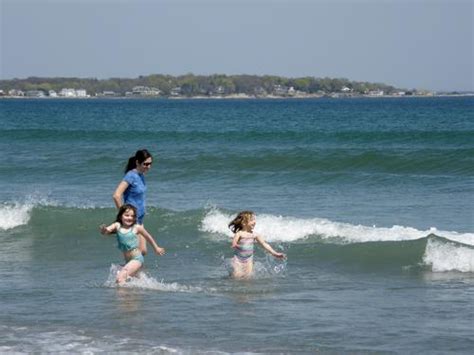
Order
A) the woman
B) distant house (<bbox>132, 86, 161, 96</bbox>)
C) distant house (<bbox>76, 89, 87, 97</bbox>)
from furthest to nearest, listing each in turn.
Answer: distant house (<bbox>76, 89, 87, 97</bbox>) → distant house (<bbox>132, 86, 161, 96</bbox>) → the woman

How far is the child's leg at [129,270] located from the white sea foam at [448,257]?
384cm

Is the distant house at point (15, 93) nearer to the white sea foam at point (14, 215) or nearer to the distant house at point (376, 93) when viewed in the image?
the distant house at point (376, 93)

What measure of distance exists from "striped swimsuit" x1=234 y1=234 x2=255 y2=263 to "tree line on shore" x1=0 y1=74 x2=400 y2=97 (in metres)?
147

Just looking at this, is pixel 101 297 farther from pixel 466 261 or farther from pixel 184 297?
pixel 466 261

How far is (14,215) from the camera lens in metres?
17.5

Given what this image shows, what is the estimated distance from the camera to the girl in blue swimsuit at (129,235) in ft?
33.5

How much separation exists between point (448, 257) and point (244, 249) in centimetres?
279

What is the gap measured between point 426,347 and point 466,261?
4202mm

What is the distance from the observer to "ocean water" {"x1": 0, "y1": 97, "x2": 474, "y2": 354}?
8.45 meters

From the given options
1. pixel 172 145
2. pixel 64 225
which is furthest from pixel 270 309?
pixel 172 145

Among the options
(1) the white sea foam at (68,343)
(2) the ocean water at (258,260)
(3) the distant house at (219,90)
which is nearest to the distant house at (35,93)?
(3) the distant house at (219,90)

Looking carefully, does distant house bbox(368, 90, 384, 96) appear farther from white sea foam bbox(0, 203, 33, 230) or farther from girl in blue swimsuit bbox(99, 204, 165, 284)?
girl in blue swimsuit bbox(99, 204, 165, 284)

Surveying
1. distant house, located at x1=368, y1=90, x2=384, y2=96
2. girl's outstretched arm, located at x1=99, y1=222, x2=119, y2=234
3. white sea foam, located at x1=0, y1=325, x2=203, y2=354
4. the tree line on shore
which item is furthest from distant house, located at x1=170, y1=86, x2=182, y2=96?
white sea foam, located at x1=0, y1=325, x2=203, y2=354

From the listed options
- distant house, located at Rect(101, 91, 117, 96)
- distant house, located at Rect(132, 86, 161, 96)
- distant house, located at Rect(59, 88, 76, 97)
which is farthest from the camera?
distant house, located at Rect(101, 91, 117, 96)
